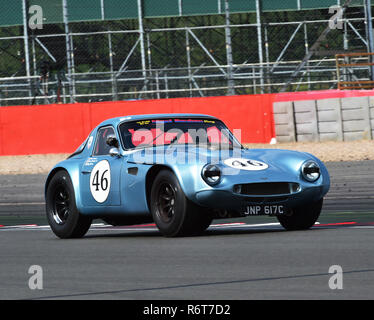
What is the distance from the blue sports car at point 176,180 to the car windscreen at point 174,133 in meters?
0.01

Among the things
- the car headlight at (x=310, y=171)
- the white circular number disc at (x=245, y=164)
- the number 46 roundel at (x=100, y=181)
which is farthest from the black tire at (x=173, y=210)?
the car headlight at (x=310, y=171)

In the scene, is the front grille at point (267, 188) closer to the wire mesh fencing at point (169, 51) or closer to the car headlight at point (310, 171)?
the car headlight at point (310, 171)

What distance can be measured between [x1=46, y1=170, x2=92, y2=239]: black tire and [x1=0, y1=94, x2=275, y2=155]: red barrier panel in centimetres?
1432

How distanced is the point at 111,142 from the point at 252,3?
23.3 m

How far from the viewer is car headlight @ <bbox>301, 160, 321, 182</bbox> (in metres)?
9.15

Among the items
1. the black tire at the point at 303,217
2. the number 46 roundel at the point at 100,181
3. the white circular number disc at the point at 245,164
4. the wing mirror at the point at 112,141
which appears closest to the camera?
the white circular number disc at the point at 245,164

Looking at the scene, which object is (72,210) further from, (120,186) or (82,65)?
(82,65)

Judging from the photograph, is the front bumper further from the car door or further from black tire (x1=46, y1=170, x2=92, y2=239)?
black tire (x1=46, y1=170, x2=92, y2=239)

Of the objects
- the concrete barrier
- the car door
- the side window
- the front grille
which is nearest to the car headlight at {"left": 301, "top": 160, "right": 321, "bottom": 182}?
the front grille

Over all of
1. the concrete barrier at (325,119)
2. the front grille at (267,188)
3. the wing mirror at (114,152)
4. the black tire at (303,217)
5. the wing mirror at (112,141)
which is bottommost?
the black tire at (303,217)

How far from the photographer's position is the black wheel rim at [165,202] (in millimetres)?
8992

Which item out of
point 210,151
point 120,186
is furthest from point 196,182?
point 120,186

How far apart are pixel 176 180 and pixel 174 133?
1.23 metres

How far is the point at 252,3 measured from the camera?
3256 centimetres
